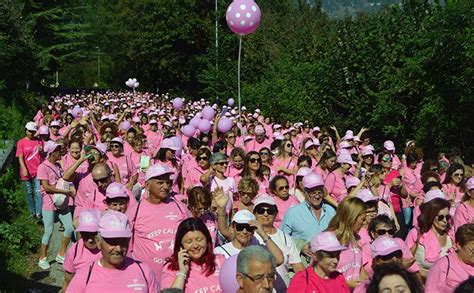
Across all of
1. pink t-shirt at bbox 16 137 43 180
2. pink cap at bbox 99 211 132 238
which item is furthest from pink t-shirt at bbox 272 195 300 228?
pink t-shirt at bbox 16 137 43 180

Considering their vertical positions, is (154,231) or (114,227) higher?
(114,227)

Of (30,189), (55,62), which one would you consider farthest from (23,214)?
(55,62)

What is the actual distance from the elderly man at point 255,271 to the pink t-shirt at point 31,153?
8.17 meters

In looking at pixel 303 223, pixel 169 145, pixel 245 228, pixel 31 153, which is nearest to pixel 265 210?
pixel 245 228

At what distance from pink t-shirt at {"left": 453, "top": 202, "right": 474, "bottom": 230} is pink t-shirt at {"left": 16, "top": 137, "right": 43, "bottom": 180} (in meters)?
7.57

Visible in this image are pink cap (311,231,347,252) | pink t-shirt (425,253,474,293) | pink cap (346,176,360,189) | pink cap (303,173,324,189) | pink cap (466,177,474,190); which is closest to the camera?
pink cap (311,231,347,252)

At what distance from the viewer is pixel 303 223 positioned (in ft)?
20.0

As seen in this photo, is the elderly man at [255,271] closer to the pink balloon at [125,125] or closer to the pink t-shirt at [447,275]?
the pink t-shirt at [447,275]

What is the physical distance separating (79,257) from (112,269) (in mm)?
982

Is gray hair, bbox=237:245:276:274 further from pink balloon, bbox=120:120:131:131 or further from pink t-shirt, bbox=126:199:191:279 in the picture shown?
pink balloon, bbox=120:120:131:131

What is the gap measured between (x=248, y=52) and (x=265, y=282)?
97.5 ft

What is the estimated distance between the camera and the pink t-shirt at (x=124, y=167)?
8.87 metres

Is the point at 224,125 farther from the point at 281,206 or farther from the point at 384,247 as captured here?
the point at 384,247

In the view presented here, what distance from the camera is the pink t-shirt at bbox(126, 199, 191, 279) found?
5414 millimetres
